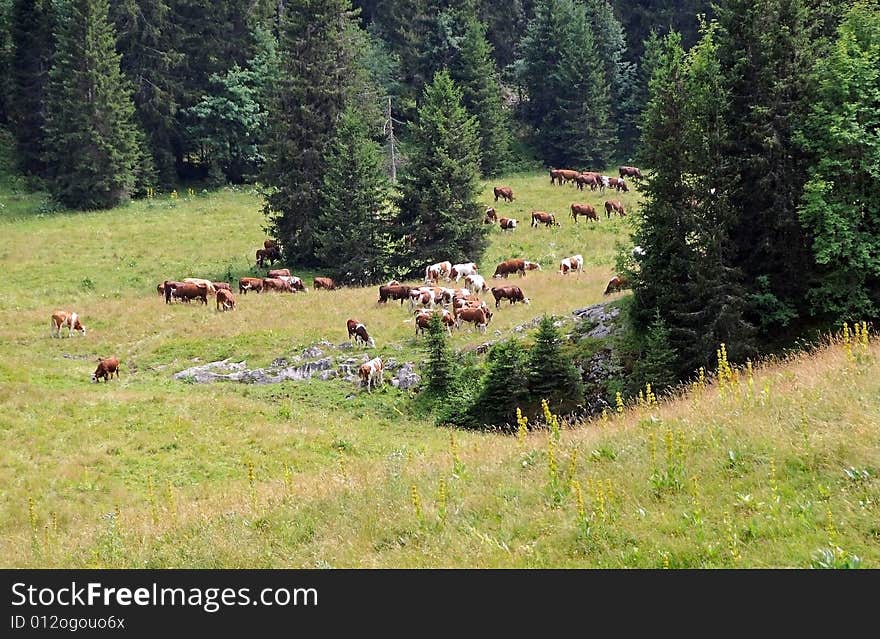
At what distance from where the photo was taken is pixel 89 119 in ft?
202

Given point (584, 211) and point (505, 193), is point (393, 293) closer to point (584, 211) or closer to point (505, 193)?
point (584, 211)

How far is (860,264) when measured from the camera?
2144 centimetres

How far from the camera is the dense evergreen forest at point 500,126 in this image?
22656mm

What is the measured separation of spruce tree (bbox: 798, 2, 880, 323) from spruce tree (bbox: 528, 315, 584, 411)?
7.18 meters

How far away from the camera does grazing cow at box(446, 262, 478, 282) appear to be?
134ft

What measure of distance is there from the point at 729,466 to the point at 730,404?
1979 mm

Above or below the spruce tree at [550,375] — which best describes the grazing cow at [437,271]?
below

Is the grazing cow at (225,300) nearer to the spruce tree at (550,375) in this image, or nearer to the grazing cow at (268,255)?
the grazing cow at (268,255)

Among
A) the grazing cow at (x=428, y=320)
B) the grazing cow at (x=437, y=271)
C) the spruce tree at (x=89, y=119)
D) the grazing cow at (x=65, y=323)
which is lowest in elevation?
the grazing cow at (x=65, y=323)

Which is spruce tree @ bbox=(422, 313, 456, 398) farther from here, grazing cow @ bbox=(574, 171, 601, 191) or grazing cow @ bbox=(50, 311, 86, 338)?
grazing cow @ bbox=(574, 171, 601, 191)

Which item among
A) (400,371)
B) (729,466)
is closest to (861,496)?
(729,466)

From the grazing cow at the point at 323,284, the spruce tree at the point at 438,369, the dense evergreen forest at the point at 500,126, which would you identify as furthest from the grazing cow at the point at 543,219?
the spruce tree at the point at 438,369

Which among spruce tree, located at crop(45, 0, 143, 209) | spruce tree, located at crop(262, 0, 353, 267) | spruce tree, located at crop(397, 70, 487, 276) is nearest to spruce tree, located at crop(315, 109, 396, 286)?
spruce tree, located at crop(397, 70, 487, 276)

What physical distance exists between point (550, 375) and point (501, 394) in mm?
1579
